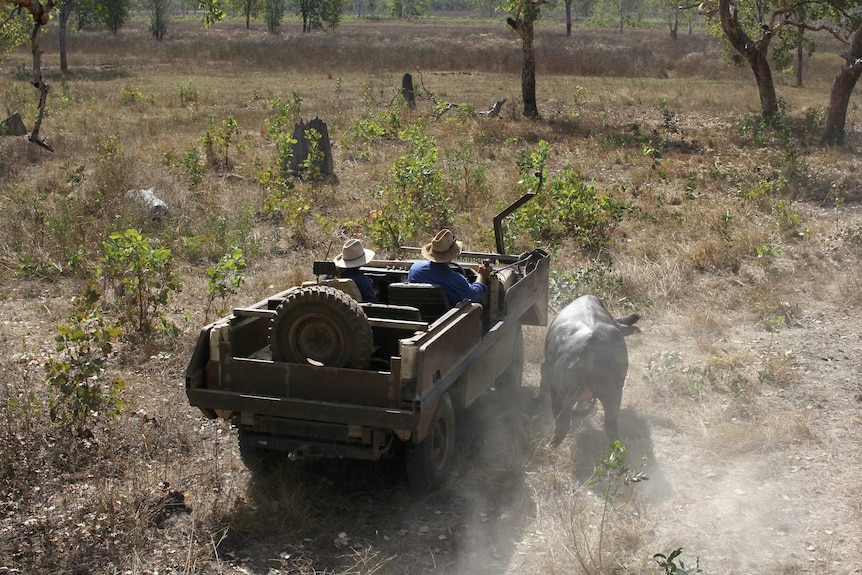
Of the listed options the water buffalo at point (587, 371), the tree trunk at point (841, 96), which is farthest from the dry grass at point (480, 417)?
the tree trunk at point (841, 96)

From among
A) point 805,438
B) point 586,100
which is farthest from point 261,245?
point 586,100

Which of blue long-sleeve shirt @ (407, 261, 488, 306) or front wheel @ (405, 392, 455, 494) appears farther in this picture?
blue long-sleeve shirt @ (407, 261, 488, 306)

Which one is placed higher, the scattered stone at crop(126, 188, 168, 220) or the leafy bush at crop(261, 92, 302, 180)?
the leafy bush at crop(261, 92, 302, 180)

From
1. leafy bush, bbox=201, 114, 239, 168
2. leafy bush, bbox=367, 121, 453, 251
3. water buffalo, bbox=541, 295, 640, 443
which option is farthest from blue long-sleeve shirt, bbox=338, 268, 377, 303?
leafy bush, bbox=201, 114, 239, 168

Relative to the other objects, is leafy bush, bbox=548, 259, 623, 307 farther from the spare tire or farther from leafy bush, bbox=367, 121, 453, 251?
the spare tire

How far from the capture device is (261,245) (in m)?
10.7

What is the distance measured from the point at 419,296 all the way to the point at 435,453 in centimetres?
102

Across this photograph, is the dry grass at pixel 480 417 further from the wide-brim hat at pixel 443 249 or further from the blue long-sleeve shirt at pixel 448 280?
the wide-brim hat at pixel 443 249

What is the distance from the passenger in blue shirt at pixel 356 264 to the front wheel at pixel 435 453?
984mm

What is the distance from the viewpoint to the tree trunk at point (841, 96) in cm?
1708

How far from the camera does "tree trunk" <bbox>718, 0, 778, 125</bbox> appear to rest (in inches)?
790

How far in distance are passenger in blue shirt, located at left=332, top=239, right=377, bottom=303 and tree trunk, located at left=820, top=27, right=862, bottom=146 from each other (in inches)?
580

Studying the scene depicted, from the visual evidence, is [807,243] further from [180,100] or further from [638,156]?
[180,100]

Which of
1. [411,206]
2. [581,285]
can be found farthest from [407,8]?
[581,285]
